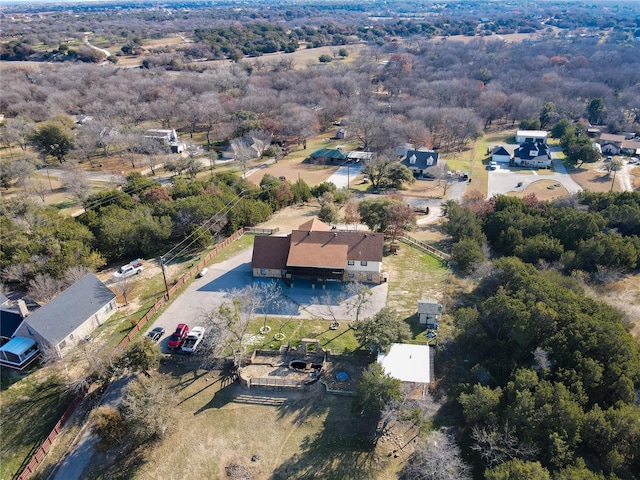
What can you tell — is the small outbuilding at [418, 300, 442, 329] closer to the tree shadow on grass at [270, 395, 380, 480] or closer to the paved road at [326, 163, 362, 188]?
the tree shadow on grass at [270, 395, 380, 480]

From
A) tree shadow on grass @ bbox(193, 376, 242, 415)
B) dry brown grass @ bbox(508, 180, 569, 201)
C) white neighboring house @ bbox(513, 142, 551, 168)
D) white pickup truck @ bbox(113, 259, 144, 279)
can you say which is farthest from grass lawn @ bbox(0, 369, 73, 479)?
white neighboring house @ bbox(513, 142, 551, 168)

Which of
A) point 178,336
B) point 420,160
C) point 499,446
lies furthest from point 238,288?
point 420,160

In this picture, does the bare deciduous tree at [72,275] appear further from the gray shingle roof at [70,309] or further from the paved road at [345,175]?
the paved road at [345,175]

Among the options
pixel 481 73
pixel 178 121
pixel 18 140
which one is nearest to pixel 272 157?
pixel 178 121

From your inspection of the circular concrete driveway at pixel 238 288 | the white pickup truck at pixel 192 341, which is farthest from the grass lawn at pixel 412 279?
the white pickup truck at pixel 192 341

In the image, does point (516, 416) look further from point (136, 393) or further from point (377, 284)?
point (136, 393)

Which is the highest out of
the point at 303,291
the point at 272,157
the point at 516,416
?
the point at 516,416

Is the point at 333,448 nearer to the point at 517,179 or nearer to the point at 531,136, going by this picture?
the point at 517,179
